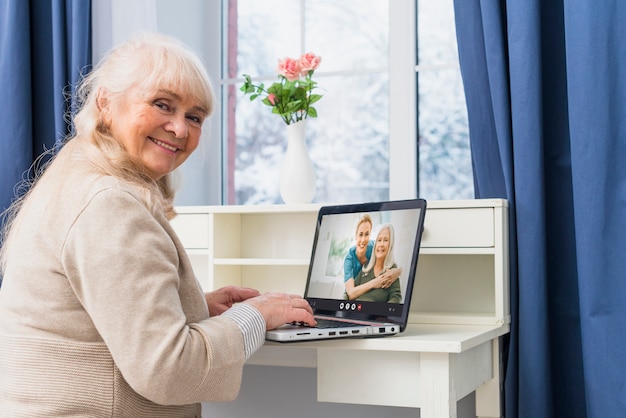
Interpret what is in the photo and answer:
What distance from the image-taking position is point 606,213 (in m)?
1.73

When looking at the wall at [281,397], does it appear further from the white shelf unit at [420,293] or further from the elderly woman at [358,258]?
the elderly woman at [358,258]

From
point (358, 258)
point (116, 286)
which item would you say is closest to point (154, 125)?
point (116, 286)

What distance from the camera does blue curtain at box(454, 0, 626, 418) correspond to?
1722 millimetres

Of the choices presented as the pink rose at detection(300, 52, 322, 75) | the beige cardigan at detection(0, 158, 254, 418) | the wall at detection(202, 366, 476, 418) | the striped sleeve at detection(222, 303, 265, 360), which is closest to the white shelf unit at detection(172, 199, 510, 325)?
the wall at detection(202, 366, 476, 418)

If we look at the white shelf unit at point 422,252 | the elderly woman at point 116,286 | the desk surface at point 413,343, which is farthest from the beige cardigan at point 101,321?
the white shelf unit at point 422,252

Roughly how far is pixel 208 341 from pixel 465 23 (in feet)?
3.55

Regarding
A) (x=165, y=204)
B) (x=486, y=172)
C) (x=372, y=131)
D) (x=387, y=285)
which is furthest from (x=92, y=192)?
(x=372, y=131)

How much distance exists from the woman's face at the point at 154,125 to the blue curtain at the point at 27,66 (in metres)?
0.91

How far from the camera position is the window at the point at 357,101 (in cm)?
229

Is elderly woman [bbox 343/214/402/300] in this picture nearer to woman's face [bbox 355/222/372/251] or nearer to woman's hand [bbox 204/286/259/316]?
woman's face [bbox 355/222/372/251]

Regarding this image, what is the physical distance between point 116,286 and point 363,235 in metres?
0.71

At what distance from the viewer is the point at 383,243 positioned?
1.71 m

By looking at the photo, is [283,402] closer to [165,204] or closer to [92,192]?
[165,204]

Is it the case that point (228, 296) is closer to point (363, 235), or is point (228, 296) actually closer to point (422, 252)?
point (363, 235)
